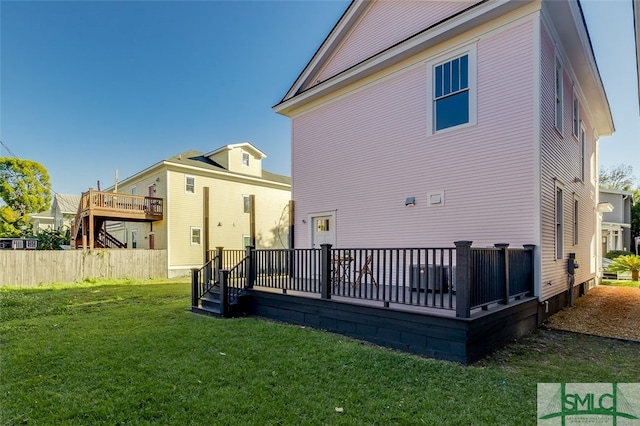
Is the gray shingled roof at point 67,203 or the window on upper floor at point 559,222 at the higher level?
the gray shingled roof at point 67,203

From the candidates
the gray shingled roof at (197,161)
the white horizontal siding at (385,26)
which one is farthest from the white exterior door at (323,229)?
the gray shingled roof at (197,161)

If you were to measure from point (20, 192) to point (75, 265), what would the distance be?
2080 centimetres

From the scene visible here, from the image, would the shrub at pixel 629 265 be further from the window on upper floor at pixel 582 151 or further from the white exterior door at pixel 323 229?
the white exterior door at pixel 323 229

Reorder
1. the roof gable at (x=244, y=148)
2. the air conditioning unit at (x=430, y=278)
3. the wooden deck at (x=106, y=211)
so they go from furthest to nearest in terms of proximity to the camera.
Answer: the roof gable at (x=244, y=148), the wooden deck at (x=106, y=211), the air conditioning unit at (x=430, y=278)

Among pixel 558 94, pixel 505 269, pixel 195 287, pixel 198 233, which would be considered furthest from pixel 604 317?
pixel 198 233

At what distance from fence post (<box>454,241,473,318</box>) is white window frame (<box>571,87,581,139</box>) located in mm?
7035

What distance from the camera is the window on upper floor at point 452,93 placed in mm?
6871

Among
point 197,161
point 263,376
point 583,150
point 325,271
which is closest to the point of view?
point 263,376

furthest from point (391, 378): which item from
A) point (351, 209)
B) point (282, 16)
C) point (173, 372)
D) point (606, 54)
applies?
point (606, 54)

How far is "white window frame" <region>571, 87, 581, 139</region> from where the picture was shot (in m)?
8.75

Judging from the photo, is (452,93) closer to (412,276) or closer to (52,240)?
(412,276)

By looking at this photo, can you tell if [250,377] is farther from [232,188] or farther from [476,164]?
[232,188]

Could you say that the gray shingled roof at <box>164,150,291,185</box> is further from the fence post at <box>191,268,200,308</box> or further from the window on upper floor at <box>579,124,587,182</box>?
the window on upper floor at <box>579,124,587,182</box>

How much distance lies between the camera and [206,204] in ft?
A: 55.8
